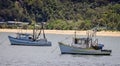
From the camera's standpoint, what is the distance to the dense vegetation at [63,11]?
16488 centimetres

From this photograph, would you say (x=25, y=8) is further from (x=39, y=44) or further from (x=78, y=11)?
(x=39, y=44)

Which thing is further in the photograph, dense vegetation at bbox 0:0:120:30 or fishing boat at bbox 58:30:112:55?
dense vegetation at bbox 0:0:120:30

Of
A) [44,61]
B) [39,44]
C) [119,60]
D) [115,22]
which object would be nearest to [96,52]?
[119,60]

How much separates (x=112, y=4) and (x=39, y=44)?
73883 millimetres

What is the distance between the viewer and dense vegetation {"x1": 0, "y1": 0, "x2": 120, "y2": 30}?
165 meters

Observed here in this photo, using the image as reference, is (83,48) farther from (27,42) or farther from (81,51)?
(27,42)

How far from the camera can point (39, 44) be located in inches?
4286

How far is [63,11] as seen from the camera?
178625 millimetres

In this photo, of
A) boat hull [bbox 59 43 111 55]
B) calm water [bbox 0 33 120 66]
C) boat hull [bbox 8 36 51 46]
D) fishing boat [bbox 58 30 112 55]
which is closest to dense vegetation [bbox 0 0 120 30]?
boat hull [bbox 8 36 51 46]

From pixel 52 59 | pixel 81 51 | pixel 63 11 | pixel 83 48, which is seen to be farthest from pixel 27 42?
pixel 63 11

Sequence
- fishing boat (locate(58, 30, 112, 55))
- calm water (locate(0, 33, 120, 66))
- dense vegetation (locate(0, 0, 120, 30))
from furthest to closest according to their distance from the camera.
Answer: dense vegetation (locate(0, 0, 120, 30)), fishing boat (locate(58, 30, 112, 55)), calm water (locate(0, 33, 120, 66))

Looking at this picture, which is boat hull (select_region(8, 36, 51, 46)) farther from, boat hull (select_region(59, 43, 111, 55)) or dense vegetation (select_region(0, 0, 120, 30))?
dense vegetation (select_region(0, 0, 120, 30))

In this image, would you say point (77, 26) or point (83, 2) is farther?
point (83, 2)

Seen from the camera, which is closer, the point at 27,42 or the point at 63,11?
the point at 27,42
